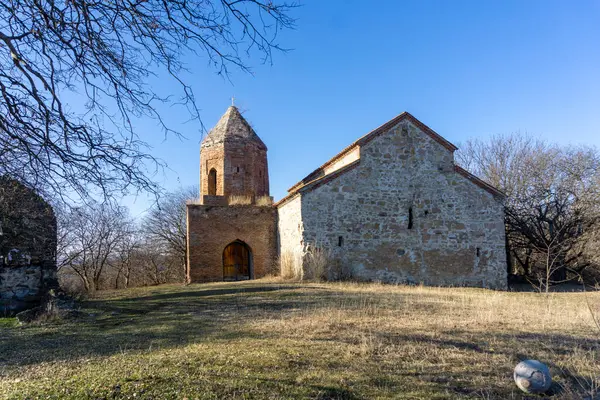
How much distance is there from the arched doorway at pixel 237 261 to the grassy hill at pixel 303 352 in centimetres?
1100

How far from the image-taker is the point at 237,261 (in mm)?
20125

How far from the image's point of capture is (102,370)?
14.4ft

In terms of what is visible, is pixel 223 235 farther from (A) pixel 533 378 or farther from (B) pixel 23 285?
(A) pixel 533 378

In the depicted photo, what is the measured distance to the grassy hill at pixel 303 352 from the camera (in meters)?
3.82

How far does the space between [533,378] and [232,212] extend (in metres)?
15.8

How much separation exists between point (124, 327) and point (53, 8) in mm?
5703

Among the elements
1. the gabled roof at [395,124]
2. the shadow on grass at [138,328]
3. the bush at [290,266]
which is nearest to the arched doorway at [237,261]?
the bush at [290,266]

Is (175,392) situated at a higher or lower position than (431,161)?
lower

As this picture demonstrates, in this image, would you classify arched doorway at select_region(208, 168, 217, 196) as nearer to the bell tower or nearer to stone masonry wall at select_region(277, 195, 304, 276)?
the bell tower

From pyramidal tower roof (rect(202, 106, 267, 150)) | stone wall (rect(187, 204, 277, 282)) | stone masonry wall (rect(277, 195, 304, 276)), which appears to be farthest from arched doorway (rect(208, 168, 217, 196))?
stone masonry wall (rect(277, 195, 304, 276))

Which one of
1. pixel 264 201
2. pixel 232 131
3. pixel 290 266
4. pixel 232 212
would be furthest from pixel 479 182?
pixel 232 131

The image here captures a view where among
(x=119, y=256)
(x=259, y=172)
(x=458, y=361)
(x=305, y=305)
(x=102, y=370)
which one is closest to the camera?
(x=102, y=370)

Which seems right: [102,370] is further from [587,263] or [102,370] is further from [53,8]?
[587,263]

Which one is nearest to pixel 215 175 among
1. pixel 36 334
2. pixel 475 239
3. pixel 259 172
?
pixel 259 172
